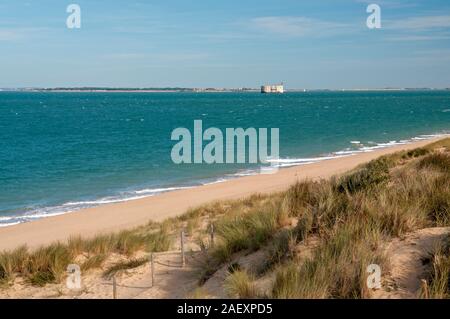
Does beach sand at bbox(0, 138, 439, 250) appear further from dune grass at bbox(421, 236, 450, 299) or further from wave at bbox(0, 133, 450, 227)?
dune grass at bbox(421, 236, 450, 299)

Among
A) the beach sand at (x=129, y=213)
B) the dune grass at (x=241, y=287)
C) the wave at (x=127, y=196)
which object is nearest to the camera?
the dune grass at (x=241, y=287)

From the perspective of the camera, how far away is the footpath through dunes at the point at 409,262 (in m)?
5.49

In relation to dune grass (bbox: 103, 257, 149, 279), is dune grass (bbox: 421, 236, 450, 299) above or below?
above

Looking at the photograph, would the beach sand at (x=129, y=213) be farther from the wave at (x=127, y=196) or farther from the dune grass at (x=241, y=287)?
the dune grass at (x=241, y=287)

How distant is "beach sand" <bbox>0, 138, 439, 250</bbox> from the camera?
1510 centimetres

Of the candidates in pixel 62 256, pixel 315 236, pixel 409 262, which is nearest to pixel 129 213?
pixel 62 256

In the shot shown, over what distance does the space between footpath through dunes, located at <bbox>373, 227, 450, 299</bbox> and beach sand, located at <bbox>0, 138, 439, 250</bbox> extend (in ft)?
17.8

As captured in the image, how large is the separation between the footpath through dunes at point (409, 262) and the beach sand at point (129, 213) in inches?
214

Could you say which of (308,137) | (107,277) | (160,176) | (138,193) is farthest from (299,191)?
(308,137)

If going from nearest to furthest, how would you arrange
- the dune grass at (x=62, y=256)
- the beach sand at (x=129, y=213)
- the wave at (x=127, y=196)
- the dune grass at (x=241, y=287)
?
the dune grass at (x=241, y=287)
the dune grass at (x=62, y=256)
the beach sand at (x=129, y=213)
the wave at (x=127, y=196)

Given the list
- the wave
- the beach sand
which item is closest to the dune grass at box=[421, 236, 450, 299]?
the beach sand

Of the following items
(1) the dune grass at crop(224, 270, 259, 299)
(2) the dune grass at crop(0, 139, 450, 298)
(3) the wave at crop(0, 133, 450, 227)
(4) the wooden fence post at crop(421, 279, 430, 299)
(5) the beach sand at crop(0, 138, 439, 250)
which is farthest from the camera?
(3) the wave at crop(0, 133, 450, 227)

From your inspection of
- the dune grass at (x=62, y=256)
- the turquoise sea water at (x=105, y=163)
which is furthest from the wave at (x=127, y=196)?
the dune grass at (x=62, y=256)

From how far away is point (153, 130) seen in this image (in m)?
60.0
